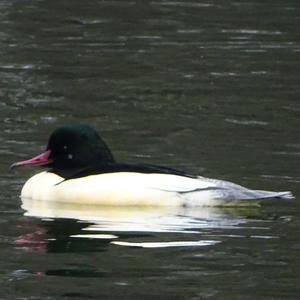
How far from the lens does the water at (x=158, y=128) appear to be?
10.9m

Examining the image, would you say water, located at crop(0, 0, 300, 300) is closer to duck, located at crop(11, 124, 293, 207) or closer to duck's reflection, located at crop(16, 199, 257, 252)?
duck's reflection, located at crop(16, 199, 257, 252)

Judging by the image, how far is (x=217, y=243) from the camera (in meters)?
11.9

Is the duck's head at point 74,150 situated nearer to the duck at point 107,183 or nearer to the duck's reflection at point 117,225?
the duck at point 107,183

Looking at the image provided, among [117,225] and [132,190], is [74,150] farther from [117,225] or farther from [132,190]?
[117,225]

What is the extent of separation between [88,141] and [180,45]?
804cm

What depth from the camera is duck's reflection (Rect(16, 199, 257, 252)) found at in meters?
12.0

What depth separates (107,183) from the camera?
13445 millimetres

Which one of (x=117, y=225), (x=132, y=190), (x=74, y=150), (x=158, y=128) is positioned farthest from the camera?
(x=158, y=128)

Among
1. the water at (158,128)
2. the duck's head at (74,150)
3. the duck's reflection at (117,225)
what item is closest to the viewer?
the water at (158,128)

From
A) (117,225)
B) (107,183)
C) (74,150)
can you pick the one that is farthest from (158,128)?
(117,225)

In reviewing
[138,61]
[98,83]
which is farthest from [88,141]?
[138,61]

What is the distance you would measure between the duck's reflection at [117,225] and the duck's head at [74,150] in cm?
47

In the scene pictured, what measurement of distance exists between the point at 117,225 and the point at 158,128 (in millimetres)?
4081

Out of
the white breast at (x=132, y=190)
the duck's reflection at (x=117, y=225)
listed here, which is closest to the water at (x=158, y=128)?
the duck's reflection at (x=117, y=225)
